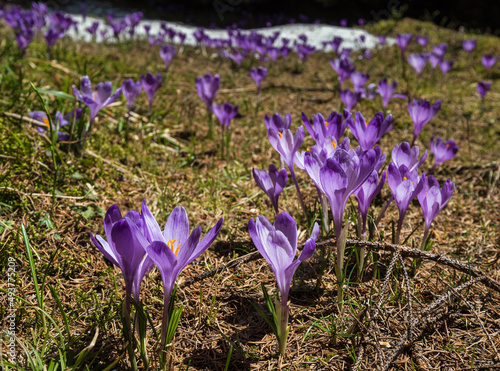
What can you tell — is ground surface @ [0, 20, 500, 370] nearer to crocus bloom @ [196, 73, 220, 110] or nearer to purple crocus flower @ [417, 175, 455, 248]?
purple crocus flower @ [417, 175, 455, 248]

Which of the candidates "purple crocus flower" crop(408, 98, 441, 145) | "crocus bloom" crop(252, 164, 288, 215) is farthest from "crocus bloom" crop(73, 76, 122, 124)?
"purple crocus flower" crop(408, 98, 441, 145)

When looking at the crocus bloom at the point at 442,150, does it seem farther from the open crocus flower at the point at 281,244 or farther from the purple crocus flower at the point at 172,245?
the purple crocus flower at the point at 172,245

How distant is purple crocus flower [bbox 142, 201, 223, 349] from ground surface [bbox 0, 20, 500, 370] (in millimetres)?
337

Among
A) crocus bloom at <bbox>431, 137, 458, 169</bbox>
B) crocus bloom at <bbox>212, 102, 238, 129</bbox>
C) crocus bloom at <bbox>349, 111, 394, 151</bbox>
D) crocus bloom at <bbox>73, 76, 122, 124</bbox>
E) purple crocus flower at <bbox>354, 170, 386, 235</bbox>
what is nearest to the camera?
purple crocus flower at <bbox>354, 170, 386, 235</bbox>

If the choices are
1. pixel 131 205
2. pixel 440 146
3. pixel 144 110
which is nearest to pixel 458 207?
pixel 440 146

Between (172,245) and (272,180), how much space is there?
27.7 inches

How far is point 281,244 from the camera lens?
3.43 feet

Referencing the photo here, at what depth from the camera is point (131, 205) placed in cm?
210

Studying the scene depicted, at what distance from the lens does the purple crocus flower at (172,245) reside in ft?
3.13

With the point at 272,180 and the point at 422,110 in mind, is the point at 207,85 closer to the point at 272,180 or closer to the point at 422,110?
the point at 272,180

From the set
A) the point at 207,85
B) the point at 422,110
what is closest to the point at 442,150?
the point at 422,110

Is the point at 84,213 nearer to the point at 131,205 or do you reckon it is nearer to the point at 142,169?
the point at 131,205

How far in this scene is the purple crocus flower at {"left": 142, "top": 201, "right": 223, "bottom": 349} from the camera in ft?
3.13

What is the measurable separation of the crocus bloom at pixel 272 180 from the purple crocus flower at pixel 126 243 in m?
0.68
